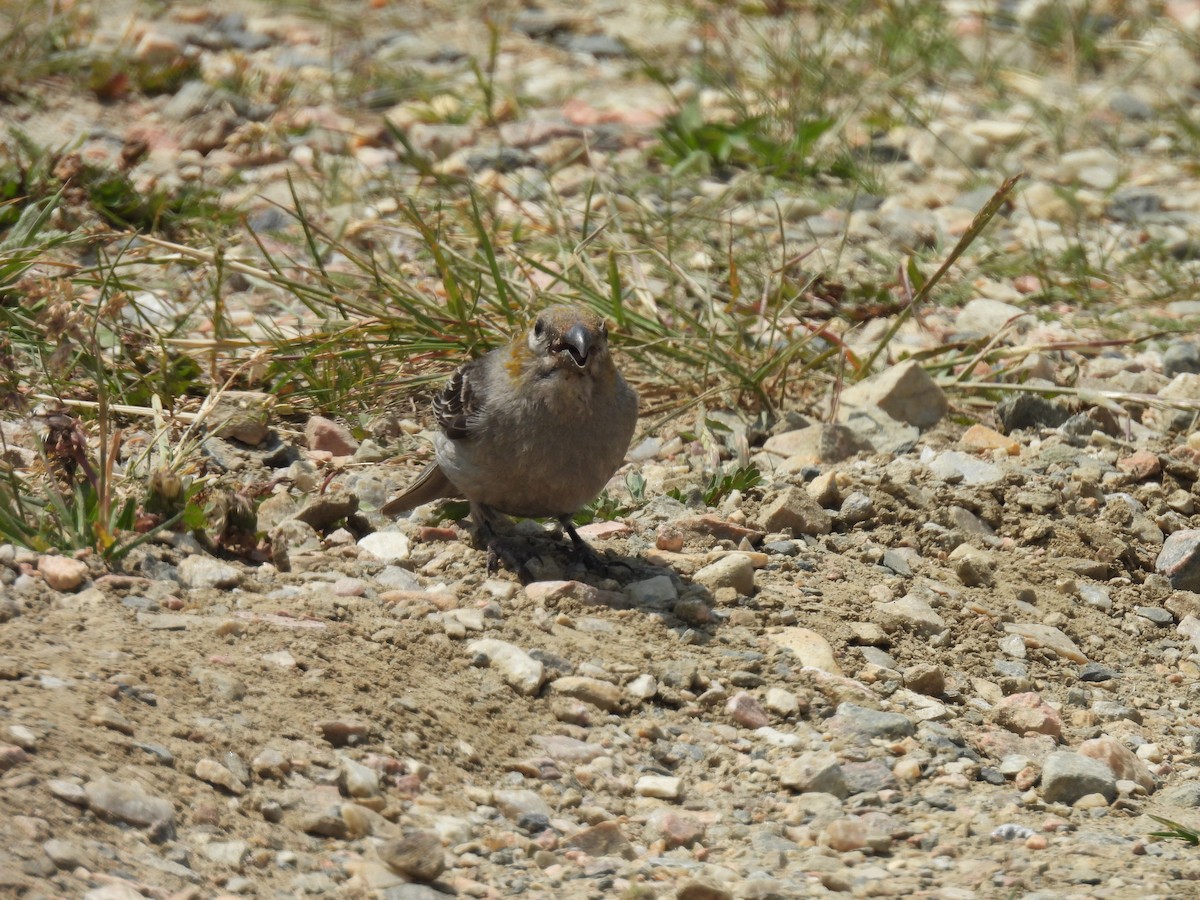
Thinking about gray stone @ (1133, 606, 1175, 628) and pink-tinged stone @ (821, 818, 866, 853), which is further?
gray stone @ (1133, 606, 1175, 628)

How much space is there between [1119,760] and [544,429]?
6.08ft

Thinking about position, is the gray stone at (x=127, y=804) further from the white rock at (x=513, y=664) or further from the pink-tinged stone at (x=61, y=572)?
the white rock at (x=513, y=664)

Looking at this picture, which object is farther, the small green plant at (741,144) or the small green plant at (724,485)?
the small green plant at (741,144)

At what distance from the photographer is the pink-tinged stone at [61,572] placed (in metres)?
3.70

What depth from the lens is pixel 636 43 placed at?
991 cm

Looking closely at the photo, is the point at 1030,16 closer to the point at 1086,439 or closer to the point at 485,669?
the point at 1086,439

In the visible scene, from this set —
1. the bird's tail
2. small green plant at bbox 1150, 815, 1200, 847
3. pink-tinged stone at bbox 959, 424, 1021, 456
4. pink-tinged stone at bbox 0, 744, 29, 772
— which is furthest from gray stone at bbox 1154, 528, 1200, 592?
pink-tinged stone at bbox 0, 744, 29, 772

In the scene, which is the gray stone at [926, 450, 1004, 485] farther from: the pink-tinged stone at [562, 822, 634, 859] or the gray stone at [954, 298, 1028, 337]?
the pink-tinged stone at [562, 822, 634, 859]

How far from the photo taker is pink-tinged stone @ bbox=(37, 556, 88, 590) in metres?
3.70

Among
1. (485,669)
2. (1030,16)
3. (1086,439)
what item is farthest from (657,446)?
(1030,16)

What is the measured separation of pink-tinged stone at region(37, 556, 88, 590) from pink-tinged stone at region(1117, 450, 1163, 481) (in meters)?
3.56

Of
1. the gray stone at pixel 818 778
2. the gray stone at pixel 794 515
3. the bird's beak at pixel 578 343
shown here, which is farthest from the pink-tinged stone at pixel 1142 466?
the gray stone at pixel 818 778

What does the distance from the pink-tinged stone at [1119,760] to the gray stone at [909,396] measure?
7.12 ft

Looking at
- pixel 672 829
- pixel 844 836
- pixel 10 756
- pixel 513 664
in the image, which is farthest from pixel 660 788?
pixel 10 756
